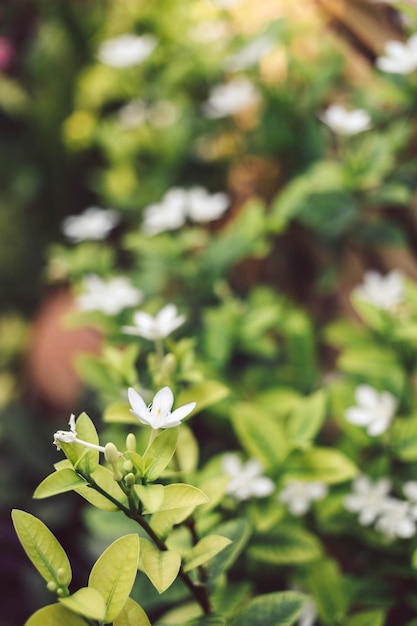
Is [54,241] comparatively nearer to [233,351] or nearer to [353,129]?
[233,351]

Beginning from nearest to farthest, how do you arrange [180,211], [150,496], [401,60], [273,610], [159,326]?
[150,496] → [273,610] → [159,326] → [401,60] → [180,211]

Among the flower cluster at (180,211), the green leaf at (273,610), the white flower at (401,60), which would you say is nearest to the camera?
the green leaf at (273,610)

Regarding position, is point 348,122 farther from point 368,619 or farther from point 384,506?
point 368,619

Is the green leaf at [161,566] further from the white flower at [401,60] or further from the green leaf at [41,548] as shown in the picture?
the white flower at [401,60]

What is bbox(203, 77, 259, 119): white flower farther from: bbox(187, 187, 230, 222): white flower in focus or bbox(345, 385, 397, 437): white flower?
bbox(345, 385, 397, 437): white flower

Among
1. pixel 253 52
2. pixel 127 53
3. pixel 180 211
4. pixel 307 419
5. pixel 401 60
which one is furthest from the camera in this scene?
pixel 127 53

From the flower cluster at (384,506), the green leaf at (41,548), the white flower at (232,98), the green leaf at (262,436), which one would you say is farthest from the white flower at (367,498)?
the white flower at (232,98)

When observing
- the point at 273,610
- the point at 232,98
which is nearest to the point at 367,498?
the point at 273,610
